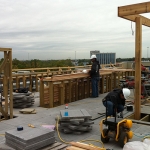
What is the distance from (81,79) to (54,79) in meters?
2.10

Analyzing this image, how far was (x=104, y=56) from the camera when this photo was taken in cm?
3375

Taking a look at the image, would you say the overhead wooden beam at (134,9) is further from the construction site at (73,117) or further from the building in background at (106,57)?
the building in background at (106,57)

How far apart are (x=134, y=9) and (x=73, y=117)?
10.6ft

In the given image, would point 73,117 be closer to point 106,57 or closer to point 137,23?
point 137,23

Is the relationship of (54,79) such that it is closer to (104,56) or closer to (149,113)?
(149,113)

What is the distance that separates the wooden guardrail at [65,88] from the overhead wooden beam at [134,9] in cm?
333

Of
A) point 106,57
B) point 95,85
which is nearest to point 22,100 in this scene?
point 95,85

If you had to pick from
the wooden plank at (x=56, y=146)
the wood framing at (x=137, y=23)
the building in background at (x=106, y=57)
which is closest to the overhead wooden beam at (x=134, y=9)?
the wood framing at (x=137, y=23)

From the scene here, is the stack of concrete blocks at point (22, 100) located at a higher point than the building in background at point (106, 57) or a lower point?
lower

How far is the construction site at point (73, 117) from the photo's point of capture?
13.5 feet

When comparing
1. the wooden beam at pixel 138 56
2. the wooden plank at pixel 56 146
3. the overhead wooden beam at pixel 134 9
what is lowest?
the wooden plank at pixel 56 146

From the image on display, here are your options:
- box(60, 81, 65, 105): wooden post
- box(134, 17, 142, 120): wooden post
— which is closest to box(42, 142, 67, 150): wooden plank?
box(134, 17, 142, 120): wooden post

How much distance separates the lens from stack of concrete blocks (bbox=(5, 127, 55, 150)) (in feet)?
→ 12.6

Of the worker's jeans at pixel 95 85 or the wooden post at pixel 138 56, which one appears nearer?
the wooden post at pixel 138 56
